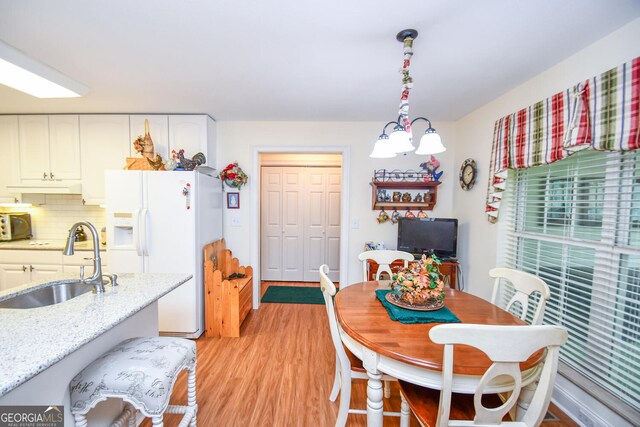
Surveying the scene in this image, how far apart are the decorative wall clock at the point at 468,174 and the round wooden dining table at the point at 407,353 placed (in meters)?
1.52

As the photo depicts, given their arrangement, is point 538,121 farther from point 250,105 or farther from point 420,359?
point 250,105

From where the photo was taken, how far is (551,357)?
33.7 inches

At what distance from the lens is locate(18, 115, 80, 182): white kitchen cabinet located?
8.77 ft

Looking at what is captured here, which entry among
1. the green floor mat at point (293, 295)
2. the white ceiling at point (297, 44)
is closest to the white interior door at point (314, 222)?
the green floor mat at point (293, 295)

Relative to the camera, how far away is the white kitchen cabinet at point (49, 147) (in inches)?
105

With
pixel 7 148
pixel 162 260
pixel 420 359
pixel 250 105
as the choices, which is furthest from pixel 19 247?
pixel 420 359

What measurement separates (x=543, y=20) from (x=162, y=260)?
3258mm

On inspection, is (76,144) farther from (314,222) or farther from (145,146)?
(314,222)

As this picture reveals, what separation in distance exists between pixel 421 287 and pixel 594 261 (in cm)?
113

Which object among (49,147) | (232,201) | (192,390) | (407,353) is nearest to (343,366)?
(407,353)

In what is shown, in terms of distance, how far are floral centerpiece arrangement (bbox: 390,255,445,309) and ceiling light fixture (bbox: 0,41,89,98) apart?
2270 mm

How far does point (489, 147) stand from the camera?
7.63ft

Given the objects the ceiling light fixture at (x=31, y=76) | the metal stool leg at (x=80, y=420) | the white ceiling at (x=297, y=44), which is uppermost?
the white ceiling at (x=297, y=44)

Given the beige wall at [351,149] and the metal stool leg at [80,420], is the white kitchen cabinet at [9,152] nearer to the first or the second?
the beige wall at [351,149]
